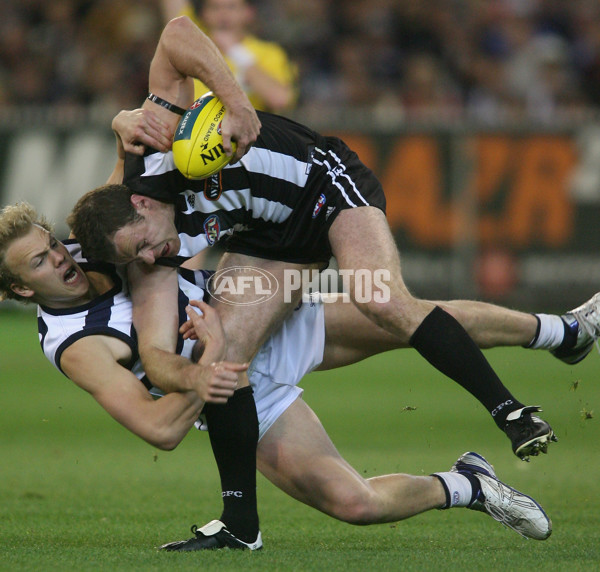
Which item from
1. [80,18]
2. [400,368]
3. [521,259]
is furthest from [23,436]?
[80,18]

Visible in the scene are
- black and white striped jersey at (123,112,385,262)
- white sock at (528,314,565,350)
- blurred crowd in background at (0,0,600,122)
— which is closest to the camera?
black and white striped jersey at (123,112,385,262)

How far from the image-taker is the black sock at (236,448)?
14.6 feet

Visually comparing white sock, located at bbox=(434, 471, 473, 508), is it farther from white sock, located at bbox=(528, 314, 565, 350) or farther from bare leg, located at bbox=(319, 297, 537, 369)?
white sock, located at bbox=(528, 314, 565, 350)

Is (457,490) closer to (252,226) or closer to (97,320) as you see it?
(252,226)

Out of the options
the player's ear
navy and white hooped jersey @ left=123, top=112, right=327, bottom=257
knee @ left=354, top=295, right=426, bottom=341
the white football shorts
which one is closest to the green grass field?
the white football shorts

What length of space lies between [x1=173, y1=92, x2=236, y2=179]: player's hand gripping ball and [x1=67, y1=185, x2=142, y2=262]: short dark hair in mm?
282

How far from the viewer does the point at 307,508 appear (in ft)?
18.8

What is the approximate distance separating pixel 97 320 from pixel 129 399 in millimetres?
446

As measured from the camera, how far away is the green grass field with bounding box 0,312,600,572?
4.16 metres

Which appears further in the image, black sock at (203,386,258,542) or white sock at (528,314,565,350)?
white sock at (528,314,565,350)

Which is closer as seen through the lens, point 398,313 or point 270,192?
point 398,313

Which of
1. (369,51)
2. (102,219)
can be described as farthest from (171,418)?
(369,51)

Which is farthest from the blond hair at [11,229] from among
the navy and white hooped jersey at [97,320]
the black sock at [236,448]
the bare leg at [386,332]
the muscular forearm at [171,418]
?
the bare leg at [386,332]

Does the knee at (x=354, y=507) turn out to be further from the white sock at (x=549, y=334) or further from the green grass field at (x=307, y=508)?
the white sock at (x=549, y=334)
